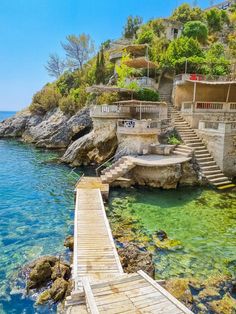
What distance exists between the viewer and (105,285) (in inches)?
276

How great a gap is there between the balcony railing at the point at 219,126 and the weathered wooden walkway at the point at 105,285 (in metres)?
12.6

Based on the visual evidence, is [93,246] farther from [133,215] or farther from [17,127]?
[17,127]

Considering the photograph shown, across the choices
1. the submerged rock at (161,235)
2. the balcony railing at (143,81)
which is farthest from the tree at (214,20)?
the submerged rock at (161,235)

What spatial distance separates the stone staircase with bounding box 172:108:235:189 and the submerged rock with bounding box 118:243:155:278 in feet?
34.9

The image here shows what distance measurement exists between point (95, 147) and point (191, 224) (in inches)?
549

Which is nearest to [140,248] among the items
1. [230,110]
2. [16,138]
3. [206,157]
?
[206,157]

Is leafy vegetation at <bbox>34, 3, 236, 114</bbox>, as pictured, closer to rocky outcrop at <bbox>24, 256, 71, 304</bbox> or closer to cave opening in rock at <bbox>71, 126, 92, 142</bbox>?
cave opening in rock at <bbox>71, 126, 92, 142</bbox>

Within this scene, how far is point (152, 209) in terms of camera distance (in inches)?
596

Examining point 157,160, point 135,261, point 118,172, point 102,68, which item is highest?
point 102,68

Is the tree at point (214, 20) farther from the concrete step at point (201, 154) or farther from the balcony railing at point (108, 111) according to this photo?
the concrete step at point (201, 154)

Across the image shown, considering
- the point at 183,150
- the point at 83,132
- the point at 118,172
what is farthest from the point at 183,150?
the point at 83,132

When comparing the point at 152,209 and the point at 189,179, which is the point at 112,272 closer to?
the point at 152,209

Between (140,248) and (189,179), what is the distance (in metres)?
9.02

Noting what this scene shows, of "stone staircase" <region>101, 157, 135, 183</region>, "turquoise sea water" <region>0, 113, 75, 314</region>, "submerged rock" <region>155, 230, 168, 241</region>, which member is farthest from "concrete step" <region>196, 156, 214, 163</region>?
"turquoise sea water" <region>0, 113, 75, 314</region>
